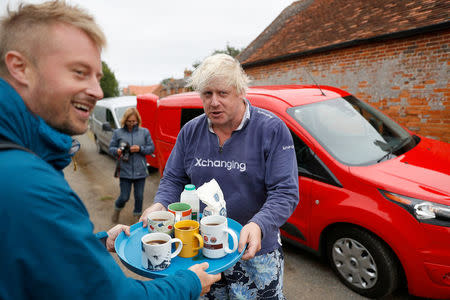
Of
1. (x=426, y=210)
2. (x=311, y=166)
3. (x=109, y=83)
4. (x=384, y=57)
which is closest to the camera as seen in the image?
(x=426, y=210)

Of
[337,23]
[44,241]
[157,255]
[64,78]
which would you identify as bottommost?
[157,255]

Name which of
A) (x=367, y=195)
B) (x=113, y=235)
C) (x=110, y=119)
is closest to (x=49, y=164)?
(x=113, y=235)

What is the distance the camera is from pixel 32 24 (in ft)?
2.60

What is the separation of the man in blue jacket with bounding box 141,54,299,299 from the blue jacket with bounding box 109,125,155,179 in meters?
2.68

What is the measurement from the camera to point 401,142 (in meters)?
3.21

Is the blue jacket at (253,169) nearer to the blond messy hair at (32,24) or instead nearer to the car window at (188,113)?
the blond messy hair at (32,24)

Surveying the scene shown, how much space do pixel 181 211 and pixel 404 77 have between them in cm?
739

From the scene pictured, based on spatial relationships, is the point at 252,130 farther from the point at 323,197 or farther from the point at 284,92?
the point at 284,92

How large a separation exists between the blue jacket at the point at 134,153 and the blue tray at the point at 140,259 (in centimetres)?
291

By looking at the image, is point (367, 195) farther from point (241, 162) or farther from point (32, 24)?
point (32, 24)

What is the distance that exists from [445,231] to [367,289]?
95 centimetres

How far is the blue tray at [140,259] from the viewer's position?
1.25m

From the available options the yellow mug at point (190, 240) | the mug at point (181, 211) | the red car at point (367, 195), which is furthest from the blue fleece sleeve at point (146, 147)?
the yellow mug at point (190, 240)

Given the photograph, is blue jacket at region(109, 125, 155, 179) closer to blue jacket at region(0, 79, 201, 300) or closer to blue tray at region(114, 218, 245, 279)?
blue tray at region(114, 218, 245, 279)
